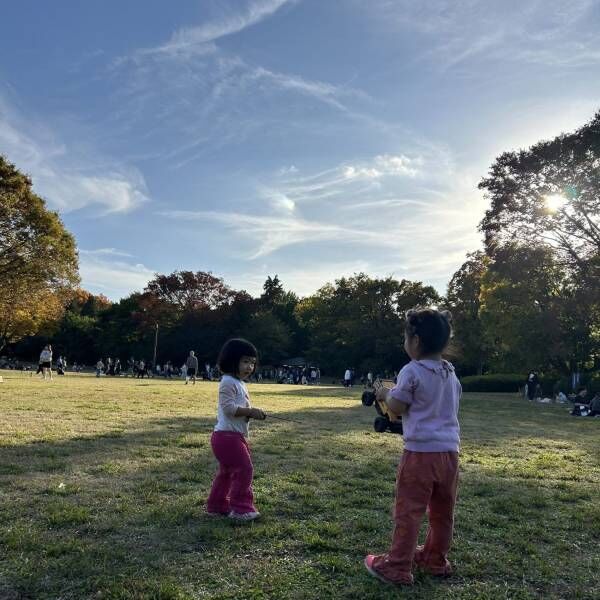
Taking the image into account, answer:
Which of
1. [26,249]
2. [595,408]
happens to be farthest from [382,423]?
[26,249]

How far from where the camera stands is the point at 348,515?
15.3 feet

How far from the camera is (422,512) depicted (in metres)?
3.25

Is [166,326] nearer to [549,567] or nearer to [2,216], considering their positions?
[2,216]

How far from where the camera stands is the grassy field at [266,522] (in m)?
3.17

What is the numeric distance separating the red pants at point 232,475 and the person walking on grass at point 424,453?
1.29m

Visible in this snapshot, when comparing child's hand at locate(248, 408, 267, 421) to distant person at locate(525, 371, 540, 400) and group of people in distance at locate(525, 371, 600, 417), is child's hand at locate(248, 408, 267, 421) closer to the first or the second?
group of people in distance at locate(525, 371, 600, 417)

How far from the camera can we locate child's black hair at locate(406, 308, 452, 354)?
136 inches

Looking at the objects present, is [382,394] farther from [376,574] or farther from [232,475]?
[232,475]

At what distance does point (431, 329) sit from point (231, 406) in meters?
1.81

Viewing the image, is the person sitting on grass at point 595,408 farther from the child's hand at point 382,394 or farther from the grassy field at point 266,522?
the child's hand at point 382,394

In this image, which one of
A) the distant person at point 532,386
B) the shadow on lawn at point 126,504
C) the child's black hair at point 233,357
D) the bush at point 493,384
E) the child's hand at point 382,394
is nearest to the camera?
the shadow on lawn at point 126,504

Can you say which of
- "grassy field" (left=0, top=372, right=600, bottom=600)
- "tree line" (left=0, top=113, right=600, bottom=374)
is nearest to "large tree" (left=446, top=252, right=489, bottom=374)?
"tree line" (left=0, top=113, right=600, bottom=374)

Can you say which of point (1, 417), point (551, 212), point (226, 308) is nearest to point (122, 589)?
point (1, 417)

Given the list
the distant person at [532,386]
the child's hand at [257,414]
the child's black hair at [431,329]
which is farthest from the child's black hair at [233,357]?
the distant person at [532,386]
